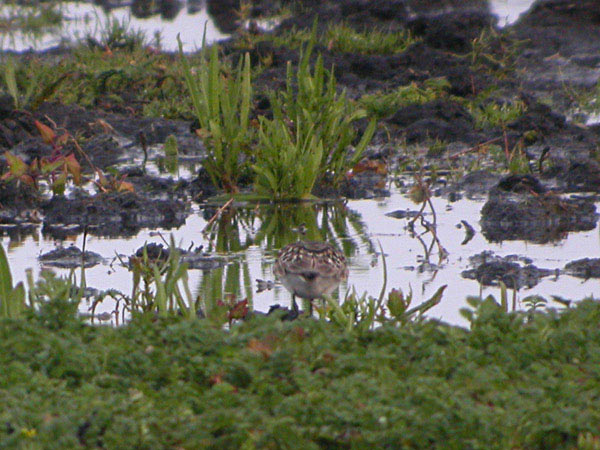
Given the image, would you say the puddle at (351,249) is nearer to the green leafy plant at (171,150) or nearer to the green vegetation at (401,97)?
the green leafy plant at (171,150)

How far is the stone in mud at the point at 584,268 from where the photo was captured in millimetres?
7180

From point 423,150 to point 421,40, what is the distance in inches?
183

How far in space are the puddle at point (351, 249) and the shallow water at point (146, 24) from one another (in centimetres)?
735

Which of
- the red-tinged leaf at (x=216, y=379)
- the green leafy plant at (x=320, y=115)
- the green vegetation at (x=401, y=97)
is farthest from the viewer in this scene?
the green vegetation at (x=401, y=97)

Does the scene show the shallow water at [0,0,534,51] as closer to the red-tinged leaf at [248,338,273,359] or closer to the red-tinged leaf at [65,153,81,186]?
the red-tinged leaf at [65,153,81,186]

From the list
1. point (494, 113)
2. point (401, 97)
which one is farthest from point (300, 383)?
point (401, 97)

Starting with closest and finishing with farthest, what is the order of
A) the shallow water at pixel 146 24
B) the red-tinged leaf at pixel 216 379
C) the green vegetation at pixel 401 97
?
the red-tinged leaf at pixel 216 379
the green vegetation at pixel 401 97
the shallow water at pixel 146 24

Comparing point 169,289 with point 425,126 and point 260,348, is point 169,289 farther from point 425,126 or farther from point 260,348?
point 425,126

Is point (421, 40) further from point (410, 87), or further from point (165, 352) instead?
point (165, 352)

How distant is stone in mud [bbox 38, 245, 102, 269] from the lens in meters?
7.48

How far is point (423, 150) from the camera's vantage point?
11633mm

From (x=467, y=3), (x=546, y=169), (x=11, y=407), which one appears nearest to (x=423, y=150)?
(x=546, y=169)

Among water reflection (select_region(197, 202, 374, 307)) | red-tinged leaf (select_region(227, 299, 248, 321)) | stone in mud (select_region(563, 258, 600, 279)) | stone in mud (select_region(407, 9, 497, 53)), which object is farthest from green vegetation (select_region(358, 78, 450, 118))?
red-tinged leaf (select_region(227, 299, 248, 321))

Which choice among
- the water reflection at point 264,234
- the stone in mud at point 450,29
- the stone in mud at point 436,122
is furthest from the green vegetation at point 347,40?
the water reflection at point 264,234
